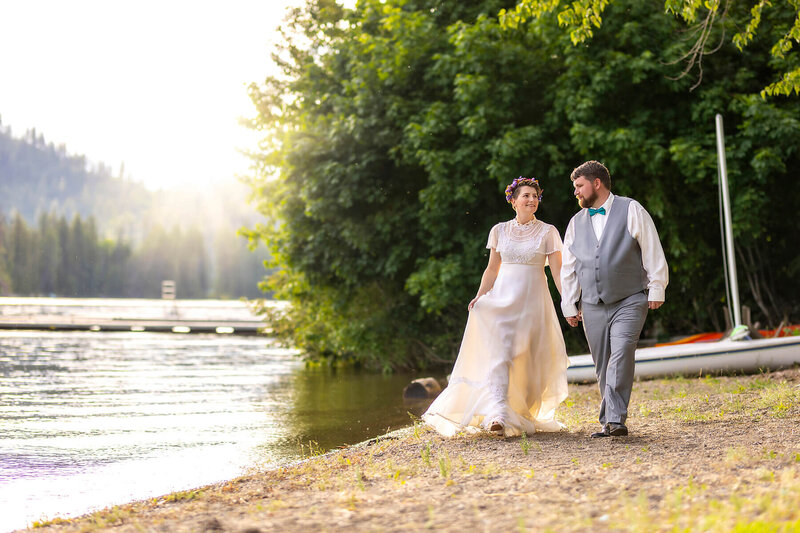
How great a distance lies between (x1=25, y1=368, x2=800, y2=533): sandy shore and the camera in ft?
13.8

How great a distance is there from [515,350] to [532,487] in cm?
282

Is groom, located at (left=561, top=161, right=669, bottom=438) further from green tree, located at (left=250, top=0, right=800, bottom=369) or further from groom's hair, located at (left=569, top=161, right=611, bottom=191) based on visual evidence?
green tree, located at (left=250, top=0, right=800, bottom=369)

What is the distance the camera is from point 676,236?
16109mm

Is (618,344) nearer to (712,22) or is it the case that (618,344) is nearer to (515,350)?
(515,350)

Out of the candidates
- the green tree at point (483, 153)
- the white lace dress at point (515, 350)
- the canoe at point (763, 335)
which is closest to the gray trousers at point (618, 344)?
the white lace dress at point (515, 350)

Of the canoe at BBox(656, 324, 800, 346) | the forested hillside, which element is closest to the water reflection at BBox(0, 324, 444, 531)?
the canoe at BBox(656, 324, 800, 346)

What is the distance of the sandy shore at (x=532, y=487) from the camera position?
420cm

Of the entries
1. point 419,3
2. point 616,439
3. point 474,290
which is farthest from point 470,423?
point 419,3

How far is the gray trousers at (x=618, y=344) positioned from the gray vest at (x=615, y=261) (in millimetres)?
100

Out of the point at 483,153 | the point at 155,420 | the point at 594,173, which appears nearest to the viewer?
the point at 594,173

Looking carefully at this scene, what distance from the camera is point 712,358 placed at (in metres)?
12.9

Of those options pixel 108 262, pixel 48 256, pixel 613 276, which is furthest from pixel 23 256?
pixel 613 276

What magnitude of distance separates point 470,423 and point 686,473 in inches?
110

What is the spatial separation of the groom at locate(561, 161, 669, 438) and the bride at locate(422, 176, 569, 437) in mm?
542
